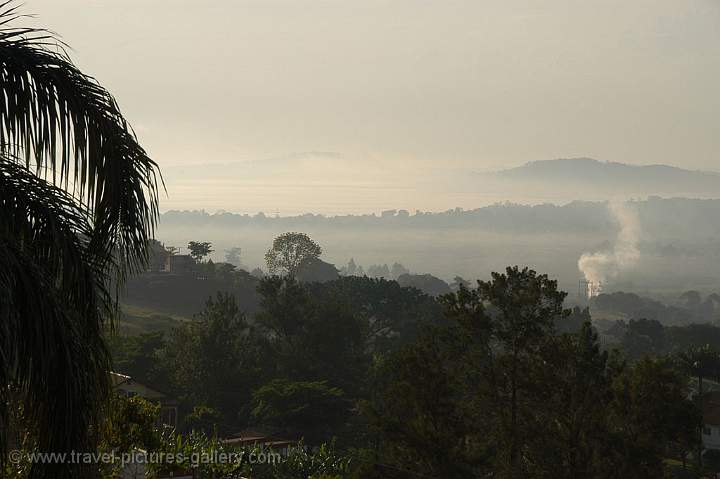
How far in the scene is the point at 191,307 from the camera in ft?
358

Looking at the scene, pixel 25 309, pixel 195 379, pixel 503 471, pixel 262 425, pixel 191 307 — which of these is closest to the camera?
pixel 25 309

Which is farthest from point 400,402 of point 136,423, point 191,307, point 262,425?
point 191,307

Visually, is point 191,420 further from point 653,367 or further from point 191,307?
point 191,307

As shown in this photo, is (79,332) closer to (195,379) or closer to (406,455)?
(406,455)

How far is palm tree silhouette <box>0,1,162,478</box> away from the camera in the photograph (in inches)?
162

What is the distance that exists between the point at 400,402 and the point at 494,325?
5.57 m

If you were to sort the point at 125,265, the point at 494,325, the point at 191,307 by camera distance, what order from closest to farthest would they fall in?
1. the point at 125,265
2. the point at 494,325
3. the point at 191,307

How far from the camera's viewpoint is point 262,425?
44750mm

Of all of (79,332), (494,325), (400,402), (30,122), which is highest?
(30,122)

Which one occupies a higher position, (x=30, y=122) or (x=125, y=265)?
(x=30, y=122)

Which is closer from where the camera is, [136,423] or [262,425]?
[136,423]

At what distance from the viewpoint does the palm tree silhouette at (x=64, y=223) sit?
13.5 ft

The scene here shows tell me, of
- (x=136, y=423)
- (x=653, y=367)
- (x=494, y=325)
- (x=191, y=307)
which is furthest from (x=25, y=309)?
(x=191, y=307)

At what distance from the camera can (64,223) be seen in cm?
460
